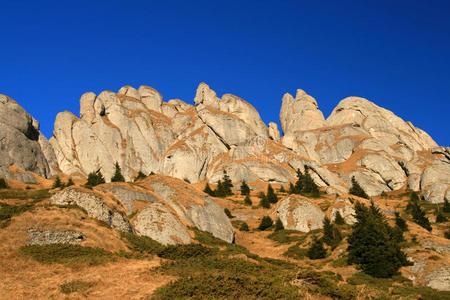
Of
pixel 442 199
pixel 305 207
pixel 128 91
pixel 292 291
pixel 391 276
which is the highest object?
pixel 128 91

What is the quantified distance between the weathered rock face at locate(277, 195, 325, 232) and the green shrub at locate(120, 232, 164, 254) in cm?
3076

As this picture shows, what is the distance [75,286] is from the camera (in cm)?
2034

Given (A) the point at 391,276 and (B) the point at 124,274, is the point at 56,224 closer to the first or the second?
(B) the point at 124,274

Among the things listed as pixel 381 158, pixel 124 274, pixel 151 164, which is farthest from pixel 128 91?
pixel 124 274

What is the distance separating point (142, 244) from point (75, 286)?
13.7m

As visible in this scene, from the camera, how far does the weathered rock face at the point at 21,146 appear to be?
92.9 m

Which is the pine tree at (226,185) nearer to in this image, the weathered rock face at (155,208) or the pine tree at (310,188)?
the pine tree at (310,188)

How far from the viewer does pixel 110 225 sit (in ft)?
120

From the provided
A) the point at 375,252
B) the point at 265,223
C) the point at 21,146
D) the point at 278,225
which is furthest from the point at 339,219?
the point at 21,146

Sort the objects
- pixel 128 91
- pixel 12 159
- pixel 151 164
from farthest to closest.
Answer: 1. pixel 128 91
2. pixel 151 164
3. pixel 12 159

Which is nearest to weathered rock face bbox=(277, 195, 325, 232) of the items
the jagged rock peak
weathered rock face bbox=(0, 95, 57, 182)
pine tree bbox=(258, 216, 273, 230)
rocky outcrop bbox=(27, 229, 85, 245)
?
pine tree bbox=(258, 216, 273, 230)

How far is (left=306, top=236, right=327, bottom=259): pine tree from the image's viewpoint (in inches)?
1673

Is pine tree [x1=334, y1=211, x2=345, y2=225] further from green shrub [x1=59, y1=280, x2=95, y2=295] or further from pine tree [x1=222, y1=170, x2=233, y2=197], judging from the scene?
green shrub [x1=59, y1=280, x2=95, y2=295]

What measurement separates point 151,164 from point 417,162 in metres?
103
